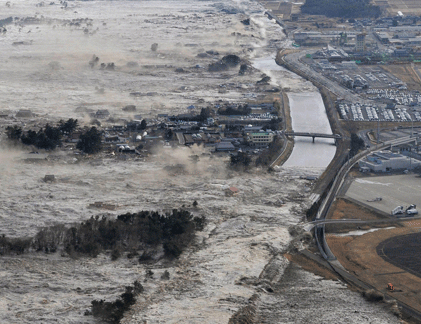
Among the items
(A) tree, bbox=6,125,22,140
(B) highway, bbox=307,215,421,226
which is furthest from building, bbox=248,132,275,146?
(A) tree, bbox=6,125,22,140

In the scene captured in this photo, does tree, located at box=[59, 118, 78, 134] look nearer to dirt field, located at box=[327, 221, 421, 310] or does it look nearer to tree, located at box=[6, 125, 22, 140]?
tree, located at box=[6, 125, 22, 140]

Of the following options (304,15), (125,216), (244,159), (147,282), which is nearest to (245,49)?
(304,15)

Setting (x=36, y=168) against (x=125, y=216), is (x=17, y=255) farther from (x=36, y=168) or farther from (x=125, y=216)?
(x=36, y=168)

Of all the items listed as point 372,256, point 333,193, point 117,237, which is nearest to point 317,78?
point 333,193

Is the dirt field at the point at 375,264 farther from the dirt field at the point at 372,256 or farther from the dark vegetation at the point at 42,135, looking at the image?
the dark vegetation at the point at 42,135

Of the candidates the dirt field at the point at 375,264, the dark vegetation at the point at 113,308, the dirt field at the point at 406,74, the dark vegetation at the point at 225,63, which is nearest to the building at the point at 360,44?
the dirt field at the point at 406,74
